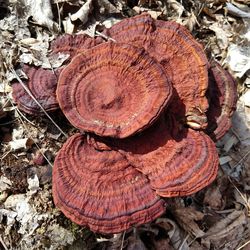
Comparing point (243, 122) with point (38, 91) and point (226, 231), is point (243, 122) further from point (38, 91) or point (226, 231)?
point (38, 91)

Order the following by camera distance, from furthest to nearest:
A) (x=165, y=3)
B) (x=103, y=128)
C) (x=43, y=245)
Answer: (x=165, y=3)
(x=43, y=245)
(x=103, y=128)

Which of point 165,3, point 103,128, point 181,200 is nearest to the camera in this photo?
point 103,128

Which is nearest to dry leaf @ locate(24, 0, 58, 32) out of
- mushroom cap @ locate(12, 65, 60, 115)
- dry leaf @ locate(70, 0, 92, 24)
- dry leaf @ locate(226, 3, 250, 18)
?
dry leaf @ locate(70, 0, 92, 24)

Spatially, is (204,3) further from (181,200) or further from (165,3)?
(181,200)

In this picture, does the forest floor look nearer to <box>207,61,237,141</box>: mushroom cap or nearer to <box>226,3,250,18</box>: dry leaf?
<box>226,3,250,18</box>: dry leaf

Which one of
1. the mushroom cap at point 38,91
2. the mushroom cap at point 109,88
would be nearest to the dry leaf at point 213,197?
the mushroom cap at point 109,88

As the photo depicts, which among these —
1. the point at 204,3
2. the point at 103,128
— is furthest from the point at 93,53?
the point at 204,3
